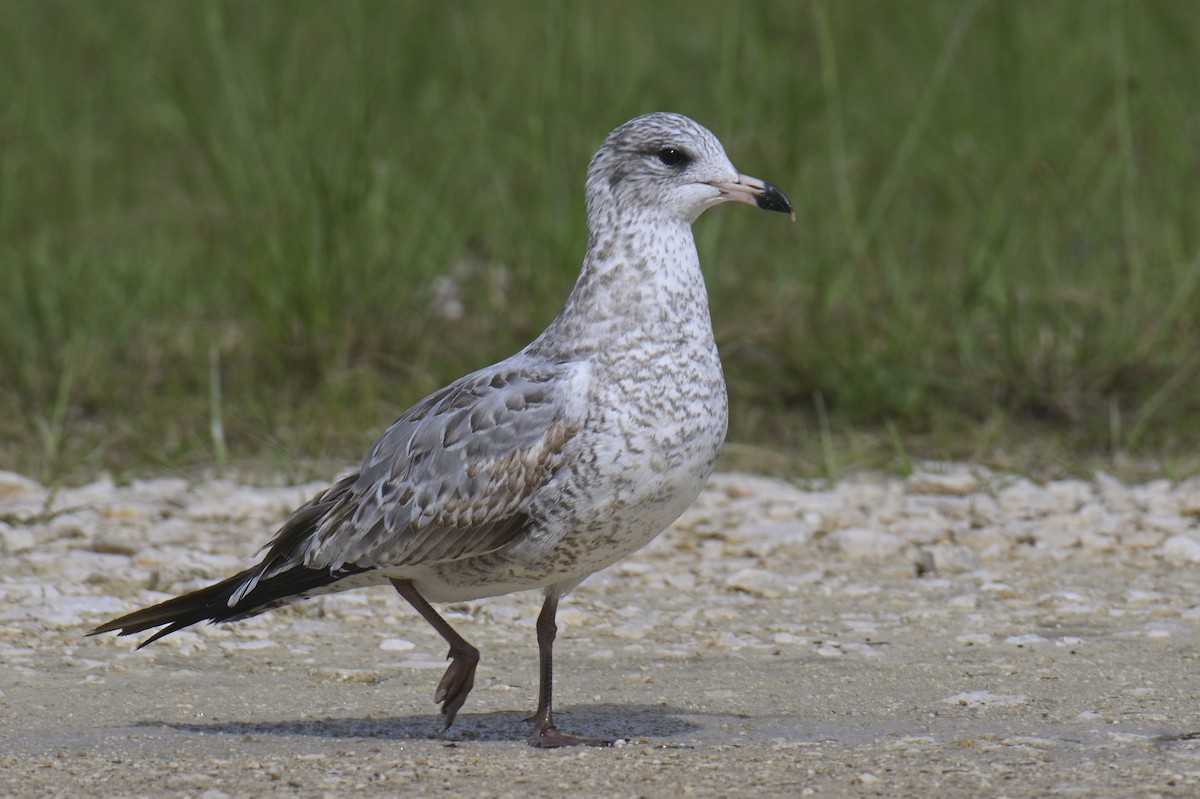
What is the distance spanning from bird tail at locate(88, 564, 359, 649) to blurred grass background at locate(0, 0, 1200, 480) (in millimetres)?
2350

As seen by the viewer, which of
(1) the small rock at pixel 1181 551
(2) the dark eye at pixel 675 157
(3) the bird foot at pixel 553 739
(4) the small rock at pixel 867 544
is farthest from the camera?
(4) the small rock at pixel 867 544

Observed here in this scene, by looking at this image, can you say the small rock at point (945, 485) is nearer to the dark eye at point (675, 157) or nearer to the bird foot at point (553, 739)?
the dark eye at point (675, 157)

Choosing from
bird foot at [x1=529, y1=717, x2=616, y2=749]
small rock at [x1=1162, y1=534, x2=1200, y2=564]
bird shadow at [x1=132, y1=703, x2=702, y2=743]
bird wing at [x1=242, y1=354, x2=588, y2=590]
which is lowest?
bird shadow at [x1=132, y1=703, x2=702, y2=743]

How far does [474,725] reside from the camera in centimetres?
424

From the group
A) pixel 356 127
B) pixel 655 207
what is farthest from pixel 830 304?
pixel 655 207

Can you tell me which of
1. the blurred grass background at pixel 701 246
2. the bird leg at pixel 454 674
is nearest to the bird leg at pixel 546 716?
the bird leg at pixel 454 674

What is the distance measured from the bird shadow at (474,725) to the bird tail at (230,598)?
0.28 meters

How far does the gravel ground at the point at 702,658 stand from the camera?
363 centimetres

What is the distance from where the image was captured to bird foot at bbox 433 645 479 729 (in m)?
4.09

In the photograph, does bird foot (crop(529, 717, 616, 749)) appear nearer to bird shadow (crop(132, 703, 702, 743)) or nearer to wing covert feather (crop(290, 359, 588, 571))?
bird shadow (crop(132, 703, 702, 743))

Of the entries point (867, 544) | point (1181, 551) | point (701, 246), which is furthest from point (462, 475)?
point (701, 246)

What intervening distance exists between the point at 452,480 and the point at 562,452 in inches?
12.9

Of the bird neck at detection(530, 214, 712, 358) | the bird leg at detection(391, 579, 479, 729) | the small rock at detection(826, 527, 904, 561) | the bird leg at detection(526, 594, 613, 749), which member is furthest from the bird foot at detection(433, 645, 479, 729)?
the small rock at detection(826, 527, 904, 561)

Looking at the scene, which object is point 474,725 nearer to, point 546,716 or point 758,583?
point 546,716
